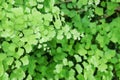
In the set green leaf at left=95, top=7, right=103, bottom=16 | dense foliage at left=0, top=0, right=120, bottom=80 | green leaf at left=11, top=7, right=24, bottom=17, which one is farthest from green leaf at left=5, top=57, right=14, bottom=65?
green leaf at left=95, top=7, right=103, bottom=16

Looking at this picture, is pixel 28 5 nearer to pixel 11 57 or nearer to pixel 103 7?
pixel 11 57

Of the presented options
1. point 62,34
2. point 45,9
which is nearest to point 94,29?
point 62,34

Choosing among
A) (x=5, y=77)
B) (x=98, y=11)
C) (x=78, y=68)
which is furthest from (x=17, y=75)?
(x=98, y=11)

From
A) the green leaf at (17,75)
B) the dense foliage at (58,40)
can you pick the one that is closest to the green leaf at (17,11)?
the dense foliage at (58,40)

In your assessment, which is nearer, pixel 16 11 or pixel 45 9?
pixel 16 11

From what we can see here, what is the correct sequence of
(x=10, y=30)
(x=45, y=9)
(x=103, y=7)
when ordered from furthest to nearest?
(x=103, y=7) < (x=45, y=9) < (x=10, y=30)

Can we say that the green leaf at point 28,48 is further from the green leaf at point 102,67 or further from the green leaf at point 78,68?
the green leaf at point 102,67

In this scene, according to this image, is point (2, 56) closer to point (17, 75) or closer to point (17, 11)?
point (17, 75)

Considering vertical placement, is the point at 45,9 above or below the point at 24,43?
above
